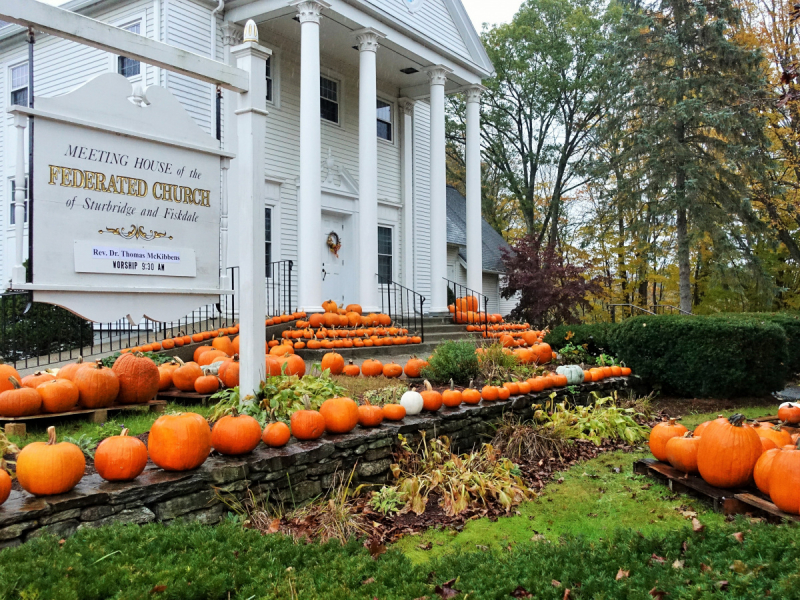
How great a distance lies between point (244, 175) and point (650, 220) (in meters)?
16.6

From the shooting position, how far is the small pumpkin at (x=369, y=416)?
514cm

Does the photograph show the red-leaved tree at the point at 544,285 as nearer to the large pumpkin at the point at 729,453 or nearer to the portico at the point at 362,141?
the portico at the point at 362,141

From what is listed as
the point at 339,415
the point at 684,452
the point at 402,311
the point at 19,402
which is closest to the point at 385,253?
the point at 402,311

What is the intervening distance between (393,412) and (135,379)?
2.31m

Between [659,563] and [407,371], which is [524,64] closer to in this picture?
[407,371]

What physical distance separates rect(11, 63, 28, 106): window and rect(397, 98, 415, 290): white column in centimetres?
846

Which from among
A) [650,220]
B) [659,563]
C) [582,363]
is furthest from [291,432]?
[650,220]

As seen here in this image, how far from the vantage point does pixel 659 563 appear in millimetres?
2898

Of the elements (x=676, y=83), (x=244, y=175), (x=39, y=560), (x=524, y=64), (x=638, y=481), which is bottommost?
(x=638, y=481)

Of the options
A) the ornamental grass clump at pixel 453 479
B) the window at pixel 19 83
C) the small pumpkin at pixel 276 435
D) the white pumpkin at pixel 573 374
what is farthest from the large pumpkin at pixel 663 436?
the window at pixel 19 83

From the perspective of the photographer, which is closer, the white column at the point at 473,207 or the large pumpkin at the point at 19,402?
the large pumpkin at the point at 19,402

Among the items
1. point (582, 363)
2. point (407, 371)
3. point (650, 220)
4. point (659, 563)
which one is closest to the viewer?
point (659, 563)

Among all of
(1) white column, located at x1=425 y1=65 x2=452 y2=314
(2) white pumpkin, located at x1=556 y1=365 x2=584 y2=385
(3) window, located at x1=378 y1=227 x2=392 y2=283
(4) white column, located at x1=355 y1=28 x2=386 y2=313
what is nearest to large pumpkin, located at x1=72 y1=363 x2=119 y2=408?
(2) white pumpkin, located at x1=556 y1=365 x2=584 y2=385

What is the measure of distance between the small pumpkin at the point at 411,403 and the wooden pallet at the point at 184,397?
1918mm
